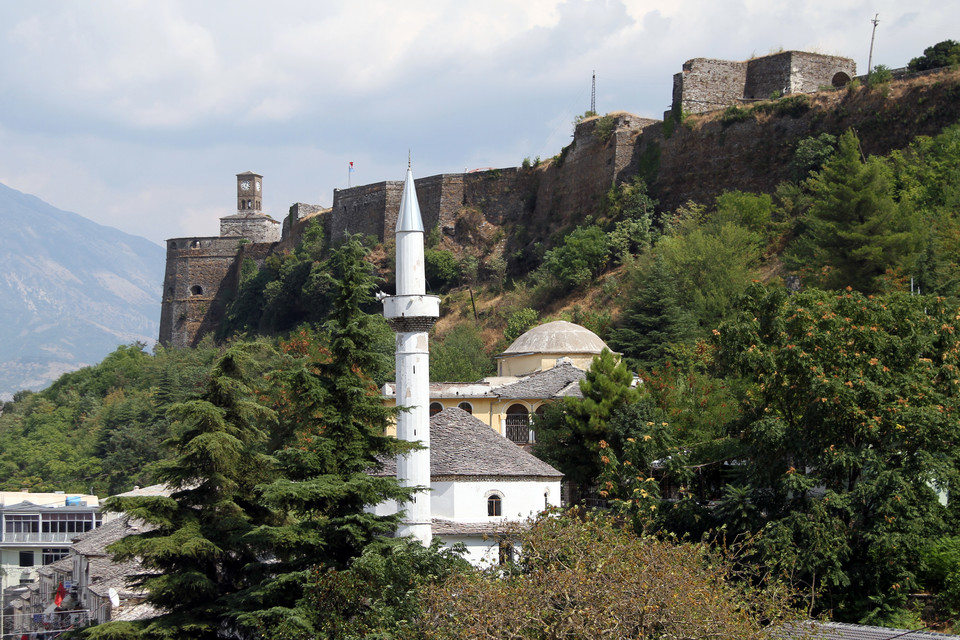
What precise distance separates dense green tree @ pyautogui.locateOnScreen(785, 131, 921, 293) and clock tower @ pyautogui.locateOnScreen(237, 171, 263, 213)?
5492 cm

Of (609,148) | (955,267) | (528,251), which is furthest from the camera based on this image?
(528,251)

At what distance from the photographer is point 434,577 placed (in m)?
Answer: 18.9

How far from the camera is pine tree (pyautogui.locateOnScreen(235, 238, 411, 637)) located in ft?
66.3

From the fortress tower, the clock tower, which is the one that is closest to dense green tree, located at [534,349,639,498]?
the fortress tower

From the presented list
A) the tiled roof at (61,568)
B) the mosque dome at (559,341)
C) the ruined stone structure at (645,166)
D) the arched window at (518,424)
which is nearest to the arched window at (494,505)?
the arched window at (518,424)

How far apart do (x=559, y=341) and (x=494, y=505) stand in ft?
47.0

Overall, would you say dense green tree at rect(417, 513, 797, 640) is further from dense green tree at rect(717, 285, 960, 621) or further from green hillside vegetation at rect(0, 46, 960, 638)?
dense green tree at rect(717, 285, 960, 621)

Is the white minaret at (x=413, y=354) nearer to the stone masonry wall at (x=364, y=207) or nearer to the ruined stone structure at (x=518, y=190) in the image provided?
the ruined stone structure at (x=518, y=190)

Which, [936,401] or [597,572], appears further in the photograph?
[936,401]

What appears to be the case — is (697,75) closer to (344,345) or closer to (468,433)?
(468,433)

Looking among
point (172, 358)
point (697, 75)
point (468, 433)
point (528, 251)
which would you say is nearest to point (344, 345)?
point (468, 433)

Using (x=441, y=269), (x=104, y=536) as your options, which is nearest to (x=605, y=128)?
(x=441, y=269)

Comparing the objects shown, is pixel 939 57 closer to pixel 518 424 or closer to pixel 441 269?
pixel 518 424

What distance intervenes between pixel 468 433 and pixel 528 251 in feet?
102
